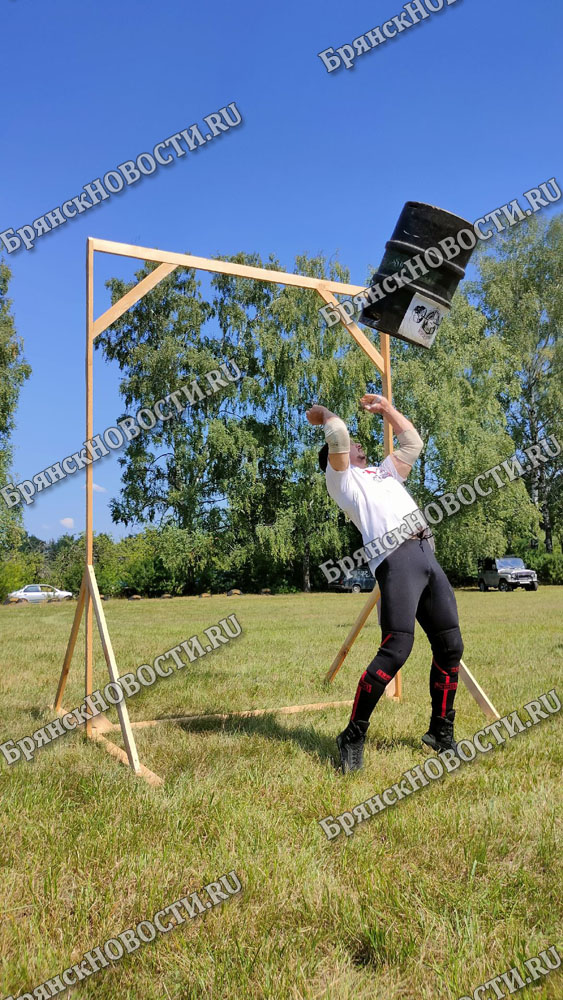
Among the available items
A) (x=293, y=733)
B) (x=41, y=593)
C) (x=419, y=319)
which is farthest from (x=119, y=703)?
(x=41, y=593)

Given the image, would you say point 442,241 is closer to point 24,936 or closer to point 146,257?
point 146,257

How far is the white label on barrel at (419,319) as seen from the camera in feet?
12.4

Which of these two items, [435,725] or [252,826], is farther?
[435,725]

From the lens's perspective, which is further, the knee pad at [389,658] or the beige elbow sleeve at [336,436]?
the beige elbow sleeve at [336,436]

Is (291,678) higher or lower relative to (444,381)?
lower

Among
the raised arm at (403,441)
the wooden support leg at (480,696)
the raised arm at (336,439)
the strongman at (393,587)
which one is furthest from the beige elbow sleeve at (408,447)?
the wooden support leg at (480,696)

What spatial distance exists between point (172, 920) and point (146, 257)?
151 inches

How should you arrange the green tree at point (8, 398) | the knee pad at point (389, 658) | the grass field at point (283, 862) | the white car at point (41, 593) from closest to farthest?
the grass field at point (283, 862) → the knee pad at point (389, 658) → the green tree at point (8, 398) → the white car at point (41, 593)

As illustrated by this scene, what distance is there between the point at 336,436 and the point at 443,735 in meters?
1.79

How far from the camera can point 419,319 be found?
A: 150 inches

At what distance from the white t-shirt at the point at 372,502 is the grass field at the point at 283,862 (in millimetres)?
Answer: 1252

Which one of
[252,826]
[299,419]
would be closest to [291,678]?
[252,826]

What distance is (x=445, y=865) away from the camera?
8.75 ft

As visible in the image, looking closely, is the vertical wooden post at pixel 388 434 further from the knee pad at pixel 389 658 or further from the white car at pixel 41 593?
the white car at pixel 41 593
